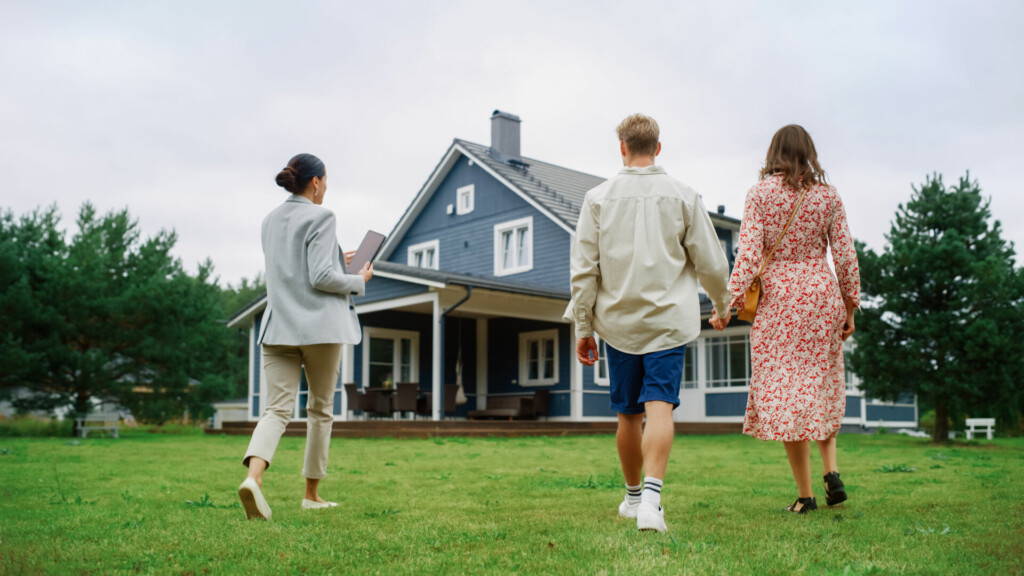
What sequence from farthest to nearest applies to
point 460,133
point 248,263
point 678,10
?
1. point 248,263
2. point 460,133
3. point 678,10

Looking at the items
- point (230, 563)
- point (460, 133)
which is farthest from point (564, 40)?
point (460, 133)

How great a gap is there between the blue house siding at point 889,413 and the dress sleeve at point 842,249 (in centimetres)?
1848

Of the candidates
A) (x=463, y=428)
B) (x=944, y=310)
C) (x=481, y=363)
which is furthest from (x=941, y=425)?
(x=481, y=363)

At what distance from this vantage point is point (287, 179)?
446 centimetres

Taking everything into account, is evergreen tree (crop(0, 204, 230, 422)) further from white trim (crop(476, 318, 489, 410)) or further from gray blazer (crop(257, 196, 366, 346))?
gray blazer (crop(257, 196, 366, 346))

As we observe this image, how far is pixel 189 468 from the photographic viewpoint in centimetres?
766

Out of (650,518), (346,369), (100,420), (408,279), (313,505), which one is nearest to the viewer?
(650,518)

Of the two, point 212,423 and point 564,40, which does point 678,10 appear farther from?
point 212,423

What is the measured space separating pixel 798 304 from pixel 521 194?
54.3 ft

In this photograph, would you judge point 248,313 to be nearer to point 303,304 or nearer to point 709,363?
point 709,363

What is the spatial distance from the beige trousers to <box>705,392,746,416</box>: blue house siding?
15526 millimetres

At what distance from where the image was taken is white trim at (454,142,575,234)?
19656 mm

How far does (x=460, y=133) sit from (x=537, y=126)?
240cm

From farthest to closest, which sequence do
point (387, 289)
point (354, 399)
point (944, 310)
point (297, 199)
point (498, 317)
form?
point (498, 317), point (387, 289), point (354, 399), point (944, 310), point (297, 199)
